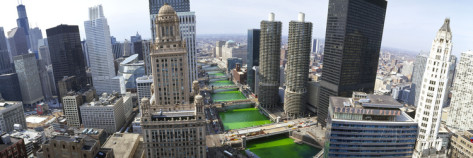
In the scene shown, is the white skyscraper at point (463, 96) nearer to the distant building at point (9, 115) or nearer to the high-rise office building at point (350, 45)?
the high-rise office building at point (350, 45)

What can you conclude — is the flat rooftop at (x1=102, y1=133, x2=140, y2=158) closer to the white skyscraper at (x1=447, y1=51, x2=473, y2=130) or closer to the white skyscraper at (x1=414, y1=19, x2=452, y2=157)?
the white skyscraper at (x1=414, y1=19, x2=452, y2=157)

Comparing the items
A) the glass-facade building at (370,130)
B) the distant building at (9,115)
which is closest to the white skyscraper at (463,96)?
the glass-facade building at (370,130)

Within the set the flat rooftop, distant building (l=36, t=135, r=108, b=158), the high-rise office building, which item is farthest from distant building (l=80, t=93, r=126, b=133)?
the high-rise office building

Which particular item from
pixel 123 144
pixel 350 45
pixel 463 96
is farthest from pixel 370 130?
pixel 463 96

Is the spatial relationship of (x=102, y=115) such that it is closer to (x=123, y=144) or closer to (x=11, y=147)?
(x=123, y=144)

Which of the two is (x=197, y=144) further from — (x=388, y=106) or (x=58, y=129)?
(x=58, y=129)

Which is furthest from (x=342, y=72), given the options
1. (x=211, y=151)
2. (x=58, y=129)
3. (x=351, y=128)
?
(x=58, y=129)
